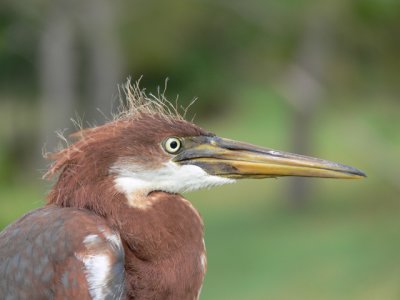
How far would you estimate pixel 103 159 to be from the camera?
3986 millimetres

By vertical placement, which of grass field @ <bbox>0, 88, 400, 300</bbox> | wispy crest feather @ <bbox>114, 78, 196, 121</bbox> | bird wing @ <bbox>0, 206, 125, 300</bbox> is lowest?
grass field @ <bbox>0, 88, 400, 300</bbox>

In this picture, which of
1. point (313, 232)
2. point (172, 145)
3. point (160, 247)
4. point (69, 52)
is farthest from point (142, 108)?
point (69, 52)

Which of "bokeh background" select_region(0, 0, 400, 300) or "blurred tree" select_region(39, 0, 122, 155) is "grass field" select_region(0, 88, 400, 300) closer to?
"bokeh background" select_region(0, 0, 400, 300)

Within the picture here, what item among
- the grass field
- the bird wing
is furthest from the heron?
the grass field

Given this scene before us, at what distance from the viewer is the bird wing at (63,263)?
146 inches

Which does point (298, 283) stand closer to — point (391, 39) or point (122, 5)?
point (391, 39)

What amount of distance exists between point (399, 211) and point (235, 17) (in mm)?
7151

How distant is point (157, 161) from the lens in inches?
159

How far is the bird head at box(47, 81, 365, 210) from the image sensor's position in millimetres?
3973

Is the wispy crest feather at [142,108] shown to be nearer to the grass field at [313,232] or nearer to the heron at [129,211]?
the heron at [129,211]

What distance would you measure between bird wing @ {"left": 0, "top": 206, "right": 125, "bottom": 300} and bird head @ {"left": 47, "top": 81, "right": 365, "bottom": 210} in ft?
0.75

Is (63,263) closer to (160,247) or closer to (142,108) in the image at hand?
(160,247)

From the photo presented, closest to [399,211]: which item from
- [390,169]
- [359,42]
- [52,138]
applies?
[390,169]

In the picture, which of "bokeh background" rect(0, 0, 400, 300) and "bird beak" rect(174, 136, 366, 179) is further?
"bokeh background" rect(0, 0, 400, 300)
